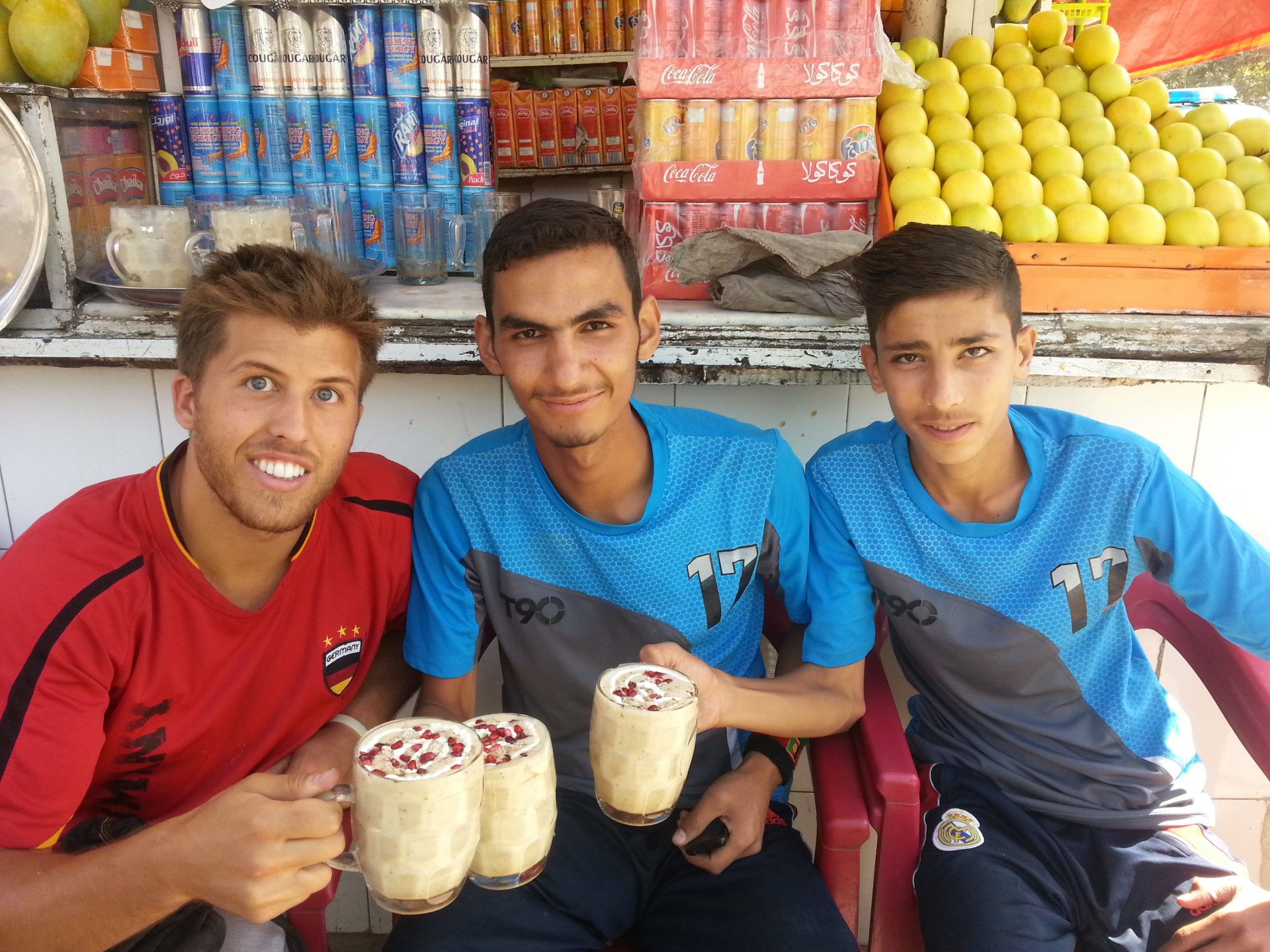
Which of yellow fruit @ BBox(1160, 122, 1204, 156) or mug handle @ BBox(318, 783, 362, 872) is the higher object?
yellow fruit @ BBox(1160, 122, 1204, 156)

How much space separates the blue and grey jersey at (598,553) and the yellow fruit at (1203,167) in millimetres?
1297

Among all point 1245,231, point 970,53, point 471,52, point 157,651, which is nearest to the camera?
point 157,651

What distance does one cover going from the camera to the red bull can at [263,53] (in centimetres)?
240

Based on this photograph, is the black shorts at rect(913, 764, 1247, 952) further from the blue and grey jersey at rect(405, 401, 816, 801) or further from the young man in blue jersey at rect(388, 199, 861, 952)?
the blue and grey jersey at rect(405, 401, 816, 801)

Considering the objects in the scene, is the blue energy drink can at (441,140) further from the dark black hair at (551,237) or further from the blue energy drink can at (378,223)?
the dark black hair at (551,237)

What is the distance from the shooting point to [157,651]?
1.53 meters

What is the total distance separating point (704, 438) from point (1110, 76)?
5.17ft

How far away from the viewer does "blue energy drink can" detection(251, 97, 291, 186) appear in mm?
2480

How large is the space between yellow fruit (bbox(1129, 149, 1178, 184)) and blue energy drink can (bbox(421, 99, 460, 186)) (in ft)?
5.65

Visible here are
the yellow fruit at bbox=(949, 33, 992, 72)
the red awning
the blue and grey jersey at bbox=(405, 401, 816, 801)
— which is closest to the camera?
the blue and grey jersey at bbox=(405, 401, 816, 801)

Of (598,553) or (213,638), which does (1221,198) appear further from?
(213,638)

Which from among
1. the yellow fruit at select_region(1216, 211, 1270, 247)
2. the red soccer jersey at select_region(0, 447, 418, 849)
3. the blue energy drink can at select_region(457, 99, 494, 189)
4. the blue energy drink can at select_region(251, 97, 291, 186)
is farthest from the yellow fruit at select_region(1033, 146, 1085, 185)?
the blue energy drink can at select_region(251, 97, 291, 186)

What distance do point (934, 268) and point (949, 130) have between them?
810 millimetres

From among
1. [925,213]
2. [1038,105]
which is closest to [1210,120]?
[1038,105]
